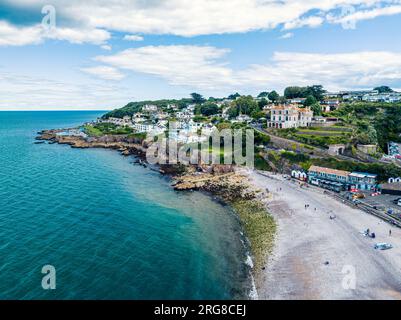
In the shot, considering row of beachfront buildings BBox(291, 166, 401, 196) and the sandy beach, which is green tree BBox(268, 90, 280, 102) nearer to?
row of beachfront buildings BBox(291, 166, 401, 196)

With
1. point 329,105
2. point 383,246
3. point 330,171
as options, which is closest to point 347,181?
point 330,171

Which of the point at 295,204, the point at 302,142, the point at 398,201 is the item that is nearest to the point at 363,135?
the point at 302,142

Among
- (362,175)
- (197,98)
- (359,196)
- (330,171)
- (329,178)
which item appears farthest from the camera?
(197,98)

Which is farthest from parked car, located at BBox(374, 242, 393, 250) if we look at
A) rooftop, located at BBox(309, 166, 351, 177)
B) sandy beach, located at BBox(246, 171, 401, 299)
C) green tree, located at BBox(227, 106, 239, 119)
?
green tree, located at BBox(227, 106, 239, 119)

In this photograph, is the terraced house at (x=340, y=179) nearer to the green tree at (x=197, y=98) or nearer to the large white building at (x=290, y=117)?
the large white building at (x=290, y=117)

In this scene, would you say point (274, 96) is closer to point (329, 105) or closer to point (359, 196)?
point (329, 105)
